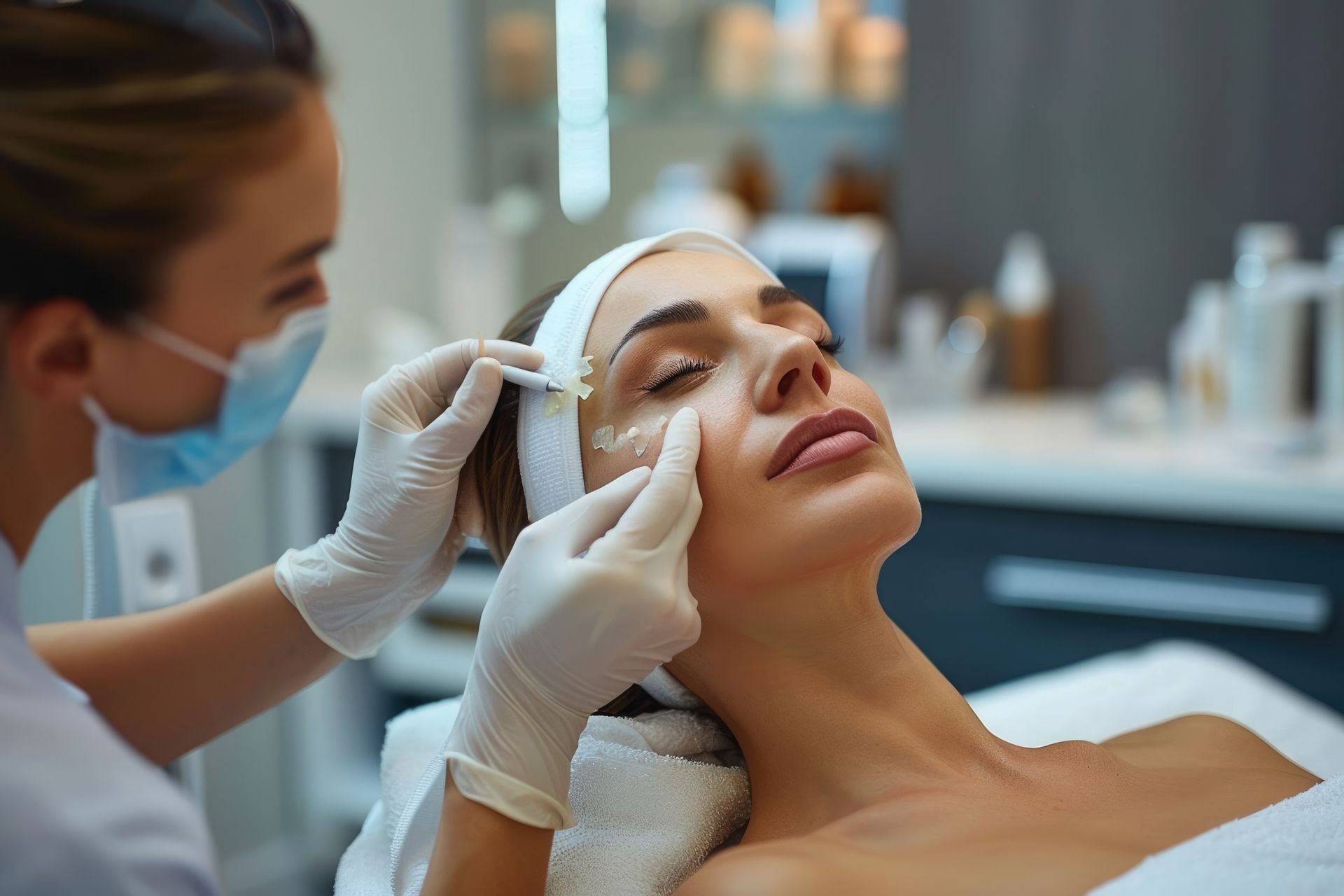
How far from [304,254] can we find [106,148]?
0.12m

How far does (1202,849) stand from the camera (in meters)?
0.83

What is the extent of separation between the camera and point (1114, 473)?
182cm

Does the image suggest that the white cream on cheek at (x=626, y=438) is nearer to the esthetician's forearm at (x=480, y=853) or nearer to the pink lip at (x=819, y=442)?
the pink lip at (x=819, y=442)

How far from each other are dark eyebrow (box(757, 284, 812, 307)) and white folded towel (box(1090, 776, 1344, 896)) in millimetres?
520

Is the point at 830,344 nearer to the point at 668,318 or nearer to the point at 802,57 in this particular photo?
the point at 668,318

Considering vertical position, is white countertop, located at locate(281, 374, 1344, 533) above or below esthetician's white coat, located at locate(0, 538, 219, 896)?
below

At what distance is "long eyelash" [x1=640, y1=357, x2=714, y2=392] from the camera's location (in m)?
0.98

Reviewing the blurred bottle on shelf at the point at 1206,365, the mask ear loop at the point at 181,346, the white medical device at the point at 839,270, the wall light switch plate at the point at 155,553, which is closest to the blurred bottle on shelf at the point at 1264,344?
the blurred bottle on shelf at the point at 1206,365

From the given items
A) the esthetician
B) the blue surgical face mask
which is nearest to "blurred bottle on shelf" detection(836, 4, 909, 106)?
the esthetician

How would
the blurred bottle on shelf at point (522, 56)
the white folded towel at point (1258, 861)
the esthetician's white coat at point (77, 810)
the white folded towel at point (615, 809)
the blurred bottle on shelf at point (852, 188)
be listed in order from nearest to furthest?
1. the esthetician's white coat at point (77, 810)
2. the white folded towel at point (1258, 861)
3. the white folded towel at point (615, 809)
4. the blurred bottle on shelf at point (852, 188)
5. the blurred bottle on shelf at point (522, 56)

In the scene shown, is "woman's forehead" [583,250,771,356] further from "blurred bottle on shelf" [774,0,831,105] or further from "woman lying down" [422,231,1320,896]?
"blurred bottle on shelf" [774,0,831,105]

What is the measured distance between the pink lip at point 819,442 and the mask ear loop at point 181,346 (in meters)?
0.41

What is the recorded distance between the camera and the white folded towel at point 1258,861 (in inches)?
31.0

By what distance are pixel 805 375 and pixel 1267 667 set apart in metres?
1.21
